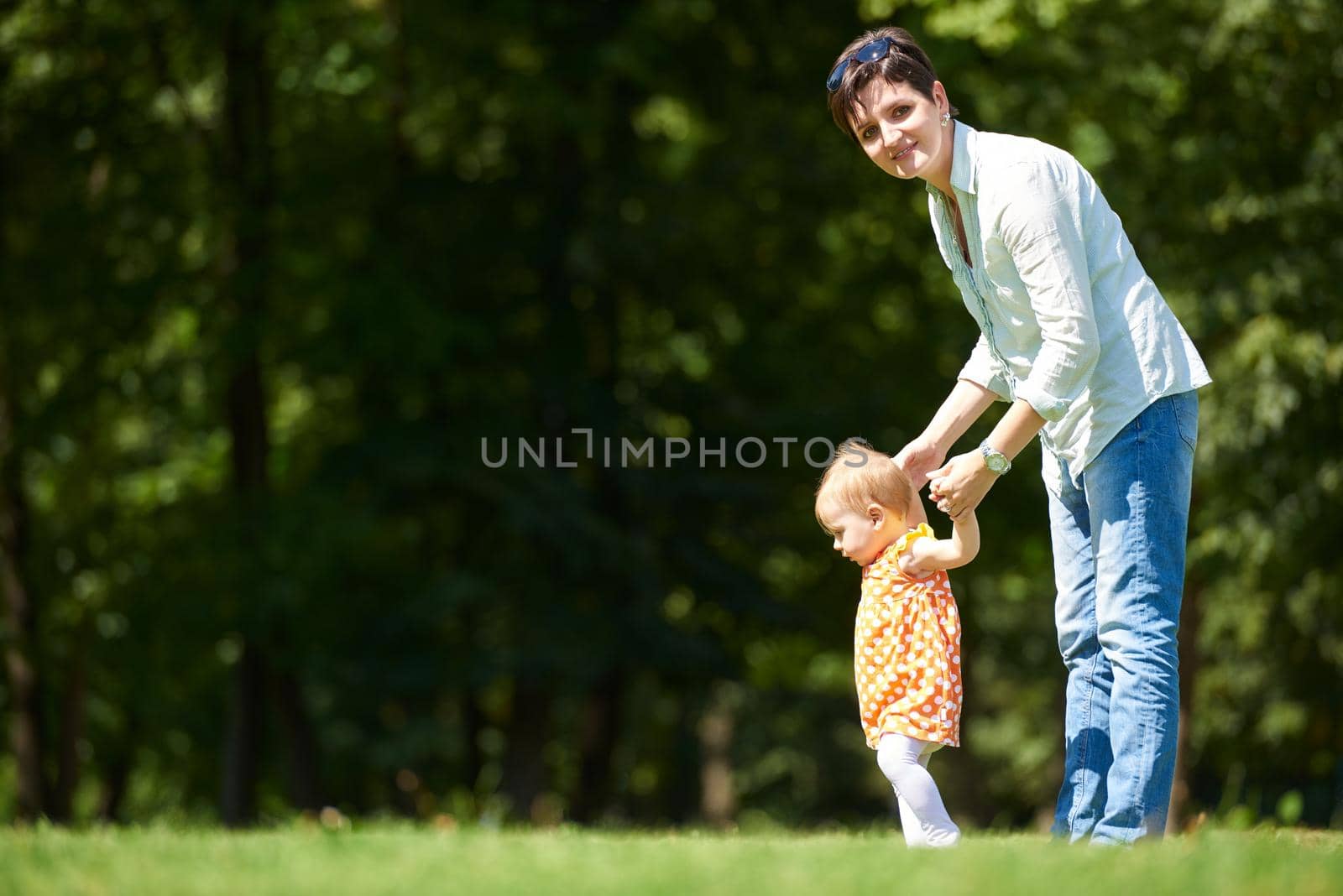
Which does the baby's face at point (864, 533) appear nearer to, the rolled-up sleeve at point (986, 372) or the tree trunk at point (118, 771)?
the rolled-up sleeve at point (986, 372)

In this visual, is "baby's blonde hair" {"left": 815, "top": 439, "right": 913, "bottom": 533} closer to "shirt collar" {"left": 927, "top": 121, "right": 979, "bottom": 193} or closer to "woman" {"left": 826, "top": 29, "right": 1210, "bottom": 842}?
"woman" {"left": 826, "top": 29, "right": 1210, "bottom": 842}

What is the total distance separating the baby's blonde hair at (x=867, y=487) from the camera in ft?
13.2

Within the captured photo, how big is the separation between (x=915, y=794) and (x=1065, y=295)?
55.0 inches

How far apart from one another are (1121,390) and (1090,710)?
962 millimetres

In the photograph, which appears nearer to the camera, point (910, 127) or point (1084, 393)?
point (1084, 393)

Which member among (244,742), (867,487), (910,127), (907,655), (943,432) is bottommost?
(244,742)

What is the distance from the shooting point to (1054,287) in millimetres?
3498

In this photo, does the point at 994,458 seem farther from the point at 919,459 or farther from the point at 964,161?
the point at 964,161

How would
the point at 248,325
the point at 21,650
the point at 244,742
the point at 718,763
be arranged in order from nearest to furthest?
1. the point at 248,325
2. the point at 244,742
3. the point at 21,650
4. the point at 718,763

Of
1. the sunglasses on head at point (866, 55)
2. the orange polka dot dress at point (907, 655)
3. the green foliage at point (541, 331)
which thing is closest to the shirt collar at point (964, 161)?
the sunglasses on head at point (866, 55)

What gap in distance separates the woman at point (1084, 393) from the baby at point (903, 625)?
0.33 meters

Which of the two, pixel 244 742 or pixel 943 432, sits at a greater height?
pixel 943 432

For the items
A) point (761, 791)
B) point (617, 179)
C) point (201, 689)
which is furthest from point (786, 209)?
point (761, 791)

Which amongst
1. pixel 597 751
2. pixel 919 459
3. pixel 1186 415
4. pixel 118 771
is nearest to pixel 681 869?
pixel 919 459
